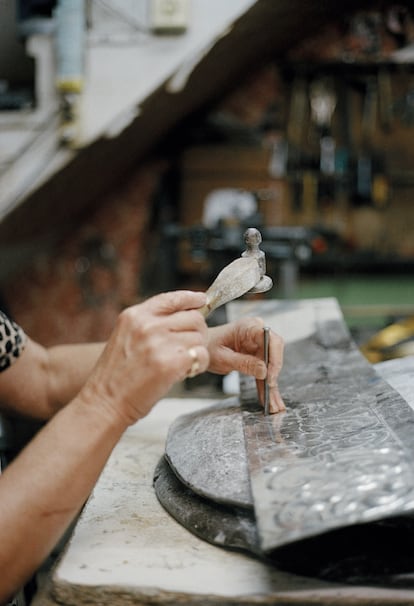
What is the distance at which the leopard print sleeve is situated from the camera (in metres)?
1.38

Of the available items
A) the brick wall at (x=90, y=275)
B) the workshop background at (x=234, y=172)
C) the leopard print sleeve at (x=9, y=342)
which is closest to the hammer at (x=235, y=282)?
the leopard print sleeve at (x=9, y=342)

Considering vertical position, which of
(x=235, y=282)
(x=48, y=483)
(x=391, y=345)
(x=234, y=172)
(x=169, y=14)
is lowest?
(x=391, y=345)

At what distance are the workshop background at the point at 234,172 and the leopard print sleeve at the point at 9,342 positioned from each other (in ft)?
8.03

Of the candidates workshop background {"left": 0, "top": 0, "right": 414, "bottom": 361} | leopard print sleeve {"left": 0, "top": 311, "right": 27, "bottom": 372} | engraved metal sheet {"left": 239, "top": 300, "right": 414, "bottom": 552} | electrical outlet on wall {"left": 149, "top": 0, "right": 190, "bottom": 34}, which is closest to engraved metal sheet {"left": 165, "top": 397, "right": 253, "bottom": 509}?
engraved metal sheet {"left": 239, "top": 300, "right": 414, "bottom": 552}

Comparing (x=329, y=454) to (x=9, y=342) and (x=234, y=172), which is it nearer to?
(x=9, y=342)

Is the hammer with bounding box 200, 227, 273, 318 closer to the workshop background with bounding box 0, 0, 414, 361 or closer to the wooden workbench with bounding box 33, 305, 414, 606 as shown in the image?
the wooden workbench with bounding box 33, 305, 414, 606

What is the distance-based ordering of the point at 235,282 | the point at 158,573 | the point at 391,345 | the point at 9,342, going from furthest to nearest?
the point at 391,345, the point at 9,342, the point at 235,282, the point at 158,573

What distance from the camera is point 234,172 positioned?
5328mm

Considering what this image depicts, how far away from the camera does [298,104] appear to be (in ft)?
17.3

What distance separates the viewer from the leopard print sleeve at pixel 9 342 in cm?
138

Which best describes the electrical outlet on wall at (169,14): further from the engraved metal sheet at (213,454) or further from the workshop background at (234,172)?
the engraved metal sheet at (213,454)

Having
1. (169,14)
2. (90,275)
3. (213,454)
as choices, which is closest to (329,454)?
(213,454)

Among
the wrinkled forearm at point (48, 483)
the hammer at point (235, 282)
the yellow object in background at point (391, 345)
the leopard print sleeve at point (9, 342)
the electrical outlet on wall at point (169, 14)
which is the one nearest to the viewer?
the wrinkled forearm at point (48, 483)

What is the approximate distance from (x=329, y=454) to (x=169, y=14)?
316 cm
